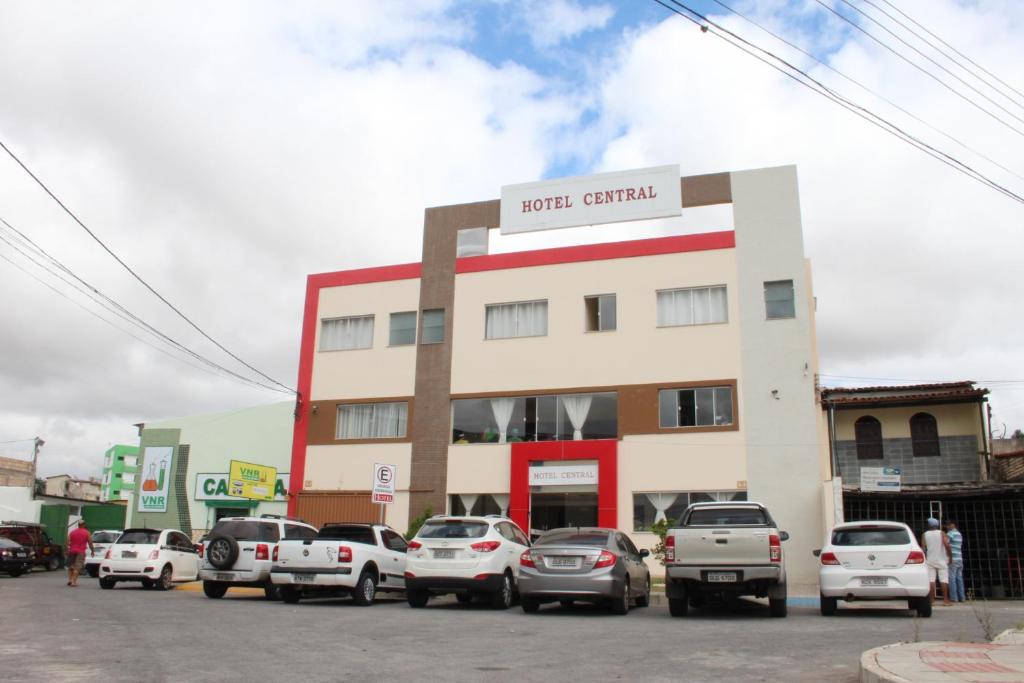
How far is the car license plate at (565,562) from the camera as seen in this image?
1438 cm

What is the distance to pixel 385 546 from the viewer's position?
56.9 feet

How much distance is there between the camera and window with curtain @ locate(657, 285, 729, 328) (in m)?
26.2

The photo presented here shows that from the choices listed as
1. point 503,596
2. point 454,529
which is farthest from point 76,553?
point 503,596

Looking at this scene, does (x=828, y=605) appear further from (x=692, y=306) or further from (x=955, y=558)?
(x=692, y=306)

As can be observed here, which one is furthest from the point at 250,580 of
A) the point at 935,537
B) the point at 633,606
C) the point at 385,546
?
the point at 935,537

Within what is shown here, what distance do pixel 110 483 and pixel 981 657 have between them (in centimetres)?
9804

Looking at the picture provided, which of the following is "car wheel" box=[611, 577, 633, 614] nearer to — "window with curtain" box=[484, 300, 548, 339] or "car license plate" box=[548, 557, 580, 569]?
"car license plate" box=[548, 557, 580, 569]

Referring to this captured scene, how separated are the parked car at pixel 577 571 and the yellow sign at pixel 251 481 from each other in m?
18.9

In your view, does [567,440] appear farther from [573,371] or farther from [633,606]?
[633,606]

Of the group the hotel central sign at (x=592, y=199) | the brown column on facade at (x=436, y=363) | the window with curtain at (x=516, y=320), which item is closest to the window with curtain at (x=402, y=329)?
the brown column on facade at (x=436, y=363)

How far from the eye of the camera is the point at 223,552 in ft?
57.5

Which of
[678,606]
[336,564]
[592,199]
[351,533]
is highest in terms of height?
[592,199]

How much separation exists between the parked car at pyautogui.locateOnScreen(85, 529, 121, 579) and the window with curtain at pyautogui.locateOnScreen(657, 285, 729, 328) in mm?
16781

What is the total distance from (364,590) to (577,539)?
423 centimetres
